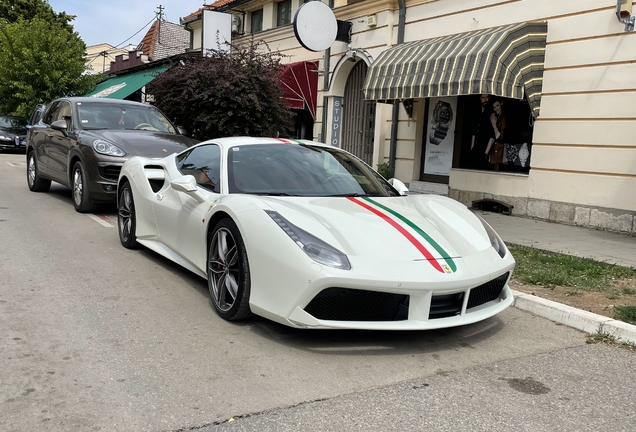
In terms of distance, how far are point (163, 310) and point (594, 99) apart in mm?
8089

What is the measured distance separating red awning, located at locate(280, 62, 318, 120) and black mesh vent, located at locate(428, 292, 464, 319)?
1285 cm

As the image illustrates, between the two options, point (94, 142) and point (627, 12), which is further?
point (627, 12)

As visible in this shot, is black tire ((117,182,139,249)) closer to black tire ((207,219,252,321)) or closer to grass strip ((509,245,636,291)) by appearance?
black tire ((207,219,252,321))

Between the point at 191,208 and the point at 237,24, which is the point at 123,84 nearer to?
the point at 237,24

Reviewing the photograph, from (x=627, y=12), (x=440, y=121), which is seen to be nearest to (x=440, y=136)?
(x=440, y=121)

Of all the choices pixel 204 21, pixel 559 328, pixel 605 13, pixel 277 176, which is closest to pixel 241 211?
pixel 277 176

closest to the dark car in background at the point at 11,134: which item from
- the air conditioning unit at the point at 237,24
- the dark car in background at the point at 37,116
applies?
the air conditioning unit at the point at 237,24

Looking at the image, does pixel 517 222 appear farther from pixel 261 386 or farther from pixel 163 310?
pixel 261 386

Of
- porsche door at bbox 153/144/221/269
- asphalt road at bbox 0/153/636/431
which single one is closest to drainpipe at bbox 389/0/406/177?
porsche door at bbox 153/144/221/269

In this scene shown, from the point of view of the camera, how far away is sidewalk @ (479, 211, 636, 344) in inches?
180

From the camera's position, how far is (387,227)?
4191 millimetres

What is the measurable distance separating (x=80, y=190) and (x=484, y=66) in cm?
673

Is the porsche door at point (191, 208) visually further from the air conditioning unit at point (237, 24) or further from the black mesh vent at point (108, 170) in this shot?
the air conditioning unit at point (237, 24)

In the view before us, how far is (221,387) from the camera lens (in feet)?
10.9
